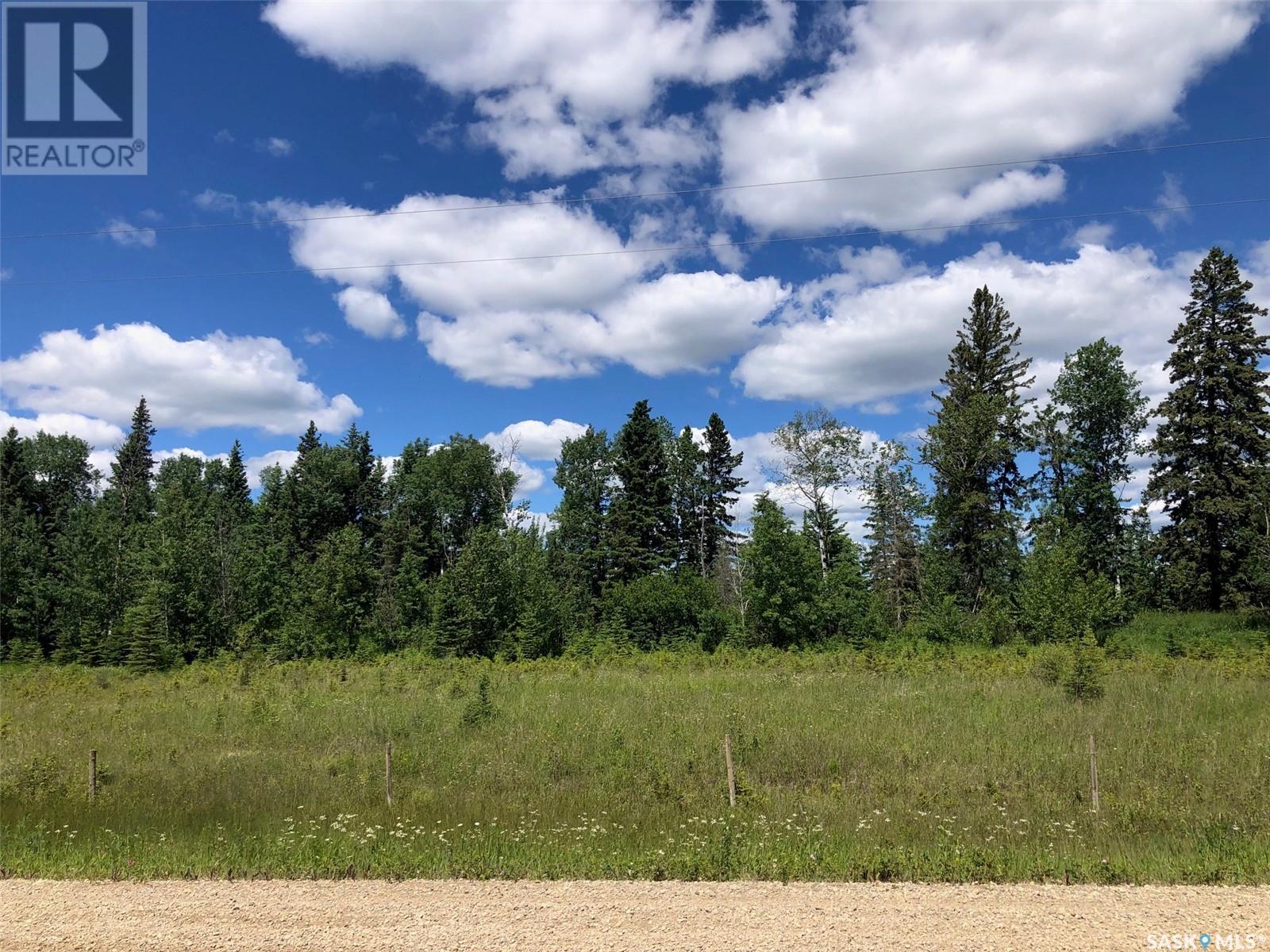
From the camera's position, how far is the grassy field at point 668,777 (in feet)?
29.8

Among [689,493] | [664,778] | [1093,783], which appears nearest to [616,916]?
[664,778]

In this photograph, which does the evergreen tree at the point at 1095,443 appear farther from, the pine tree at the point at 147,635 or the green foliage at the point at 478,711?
the pine tree at the point at 147,635

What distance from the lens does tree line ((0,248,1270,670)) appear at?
3462cm

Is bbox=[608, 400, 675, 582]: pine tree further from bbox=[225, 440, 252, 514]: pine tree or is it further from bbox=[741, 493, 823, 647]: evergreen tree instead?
bbox=[225, 440, 252, 514]: pine tree

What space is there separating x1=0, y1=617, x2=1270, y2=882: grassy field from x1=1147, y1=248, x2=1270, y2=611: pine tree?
12330 millimetres

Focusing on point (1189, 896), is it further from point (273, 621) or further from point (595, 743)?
point (273, 621)

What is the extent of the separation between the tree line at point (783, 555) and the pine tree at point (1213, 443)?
10 centimetres

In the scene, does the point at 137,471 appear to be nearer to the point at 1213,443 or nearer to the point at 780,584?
the point at 780,584

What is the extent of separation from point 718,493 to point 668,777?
42.7 metres

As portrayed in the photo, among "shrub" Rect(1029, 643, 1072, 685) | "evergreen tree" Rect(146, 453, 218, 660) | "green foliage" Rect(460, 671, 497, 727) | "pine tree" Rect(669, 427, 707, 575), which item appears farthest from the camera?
"pine tree" Rect(669, 427, 707, 575)

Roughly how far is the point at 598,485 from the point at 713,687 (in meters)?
37.8

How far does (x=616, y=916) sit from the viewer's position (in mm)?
7281

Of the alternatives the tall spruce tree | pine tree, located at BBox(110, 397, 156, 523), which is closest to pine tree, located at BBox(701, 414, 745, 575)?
the tall spruce tree

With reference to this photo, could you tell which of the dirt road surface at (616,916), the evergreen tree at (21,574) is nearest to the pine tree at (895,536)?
the dirt road surface at (616,916)
